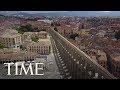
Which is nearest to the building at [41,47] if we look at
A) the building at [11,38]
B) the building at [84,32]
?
the building at [11,38]

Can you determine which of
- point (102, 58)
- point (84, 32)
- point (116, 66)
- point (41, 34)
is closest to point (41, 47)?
point (41, 34)

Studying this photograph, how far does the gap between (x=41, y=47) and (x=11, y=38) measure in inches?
18.3

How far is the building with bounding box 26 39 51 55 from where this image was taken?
4.90m

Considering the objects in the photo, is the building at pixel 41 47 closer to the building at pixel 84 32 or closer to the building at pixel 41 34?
the building at pixel 41 34

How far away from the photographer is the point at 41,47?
495 centimetres

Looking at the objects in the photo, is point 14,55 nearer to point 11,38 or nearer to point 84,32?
point 11,38

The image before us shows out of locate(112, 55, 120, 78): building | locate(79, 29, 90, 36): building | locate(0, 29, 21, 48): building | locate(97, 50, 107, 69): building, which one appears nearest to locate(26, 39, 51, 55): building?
locate(0, 29, 21, 48): building

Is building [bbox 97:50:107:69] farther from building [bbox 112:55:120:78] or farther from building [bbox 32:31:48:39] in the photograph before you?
building [bbox 32:31:48:39]

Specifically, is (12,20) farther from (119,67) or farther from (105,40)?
(119,67)

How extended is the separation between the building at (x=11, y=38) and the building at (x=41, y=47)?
182 mm

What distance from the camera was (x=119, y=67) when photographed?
470cm

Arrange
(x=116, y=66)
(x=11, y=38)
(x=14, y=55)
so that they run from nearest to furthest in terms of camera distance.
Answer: (x=116, y=66) < (x=14, y=55) < (x=11, y=38)
